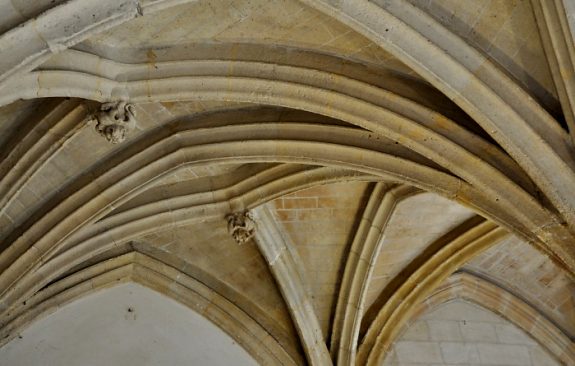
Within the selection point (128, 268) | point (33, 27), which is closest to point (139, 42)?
point (33, 27)

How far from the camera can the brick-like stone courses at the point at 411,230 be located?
9938 mm

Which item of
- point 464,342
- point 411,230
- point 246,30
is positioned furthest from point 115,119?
point 464,342

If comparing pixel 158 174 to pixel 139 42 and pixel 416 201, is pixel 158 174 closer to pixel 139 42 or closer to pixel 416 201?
pixel 139 42

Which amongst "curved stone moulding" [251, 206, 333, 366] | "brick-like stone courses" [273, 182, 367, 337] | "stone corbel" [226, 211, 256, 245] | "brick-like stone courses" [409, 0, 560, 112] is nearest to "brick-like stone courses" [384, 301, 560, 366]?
"curved stone moulding" [251, 206, 333, 366]

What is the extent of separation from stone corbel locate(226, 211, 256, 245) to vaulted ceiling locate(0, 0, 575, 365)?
15 mm

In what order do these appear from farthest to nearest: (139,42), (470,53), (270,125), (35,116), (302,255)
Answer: (302,255), (270,125), (35,116), (139,42), (470,53)

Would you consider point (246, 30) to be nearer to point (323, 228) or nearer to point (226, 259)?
point (323, 228)

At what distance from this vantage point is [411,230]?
10.3 meters

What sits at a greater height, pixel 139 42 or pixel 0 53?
pixel 139 42

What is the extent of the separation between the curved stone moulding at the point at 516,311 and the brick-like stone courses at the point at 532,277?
0.11 meters

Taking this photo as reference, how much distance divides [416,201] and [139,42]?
4097 mm

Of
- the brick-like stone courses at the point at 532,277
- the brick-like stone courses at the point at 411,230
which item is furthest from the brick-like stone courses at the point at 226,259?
the brick-like stone courses at the point at 532,277

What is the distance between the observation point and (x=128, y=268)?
1003cm

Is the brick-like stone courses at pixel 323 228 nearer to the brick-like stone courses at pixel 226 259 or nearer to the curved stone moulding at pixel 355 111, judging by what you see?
the brick-like stone courses at pixel 226 259
